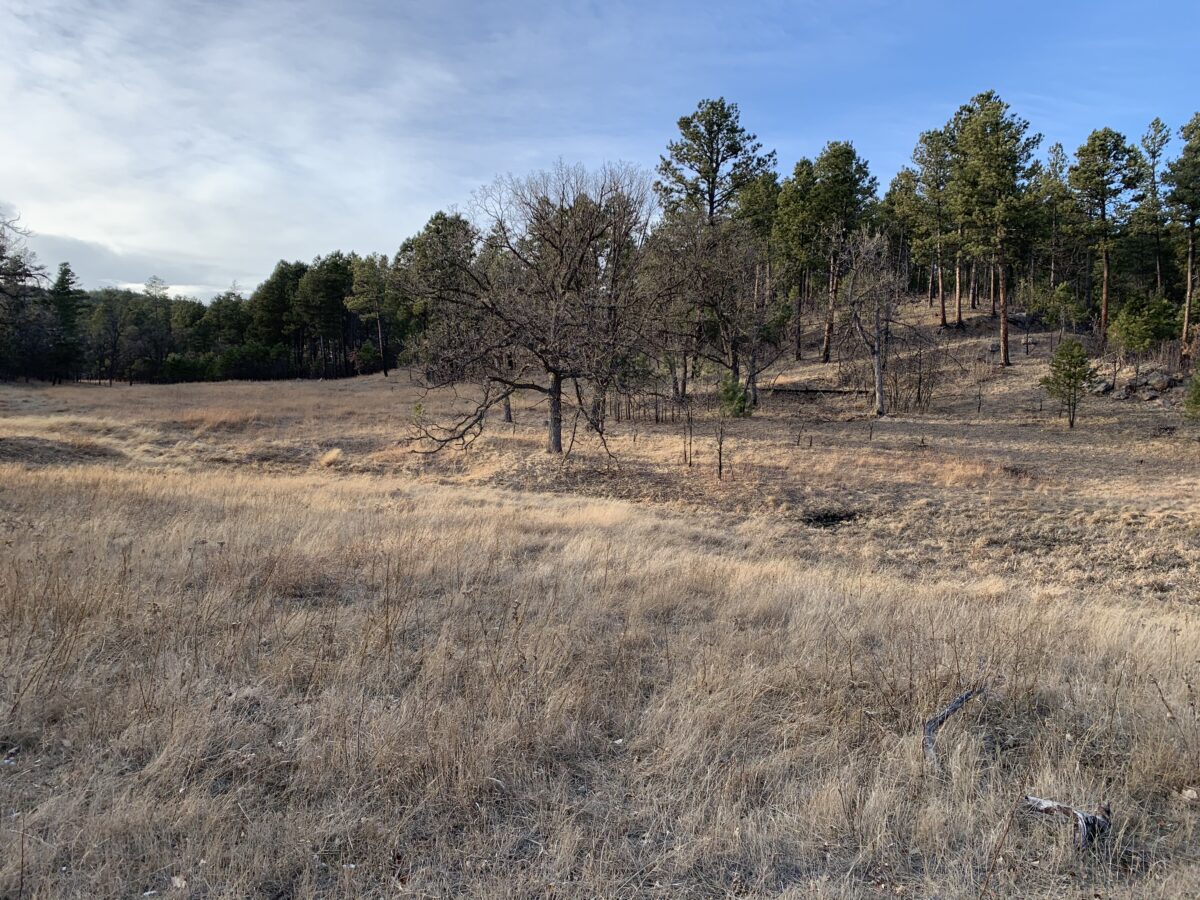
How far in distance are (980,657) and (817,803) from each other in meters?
2.42

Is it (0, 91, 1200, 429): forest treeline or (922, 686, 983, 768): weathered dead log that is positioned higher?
(0, 91, 1200, 429): forest treeline

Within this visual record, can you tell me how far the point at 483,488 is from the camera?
1945 cm

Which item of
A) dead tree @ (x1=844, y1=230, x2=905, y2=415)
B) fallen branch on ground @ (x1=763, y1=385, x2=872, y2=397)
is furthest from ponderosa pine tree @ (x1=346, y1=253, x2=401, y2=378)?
dead tree @ (x1=844, y1=230, x2=905, y2=415)

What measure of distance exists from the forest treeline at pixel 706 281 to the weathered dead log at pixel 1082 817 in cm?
1628

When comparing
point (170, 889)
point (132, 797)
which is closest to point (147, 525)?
point (132, 797)

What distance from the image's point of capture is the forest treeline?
21688 mm

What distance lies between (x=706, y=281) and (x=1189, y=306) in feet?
82.5

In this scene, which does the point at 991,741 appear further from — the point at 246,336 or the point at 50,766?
the point at 246,336

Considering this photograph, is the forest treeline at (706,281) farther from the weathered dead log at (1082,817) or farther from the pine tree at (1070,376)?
the weathered dead log at (1082,817)

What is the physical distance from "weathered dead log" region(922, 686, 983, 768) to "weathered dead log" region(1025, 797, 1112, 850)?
420 millimetres

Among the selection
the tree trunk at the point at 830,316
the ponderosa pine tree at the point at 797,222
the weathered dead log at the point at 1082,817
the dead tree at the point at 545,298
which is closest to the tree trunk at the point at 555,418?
the dead tree at the point at 545,298

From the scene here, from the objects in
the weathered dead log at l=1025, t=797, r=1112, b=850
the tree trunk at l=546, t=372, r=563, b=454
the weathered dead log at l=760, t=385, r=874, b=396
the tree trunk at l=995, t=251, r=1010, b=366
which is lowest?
the weathered dead log at l=1025, t=797, r=1112, b=850

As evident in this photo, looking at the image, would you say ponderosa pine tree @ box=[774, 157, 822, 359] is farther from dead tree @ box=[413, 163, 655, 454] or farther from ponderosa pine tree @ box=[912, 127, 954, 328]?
dead tree @ box=[413, 163, 655, 454]

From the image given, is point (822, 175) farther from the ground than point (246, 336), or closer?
farther from the ground
